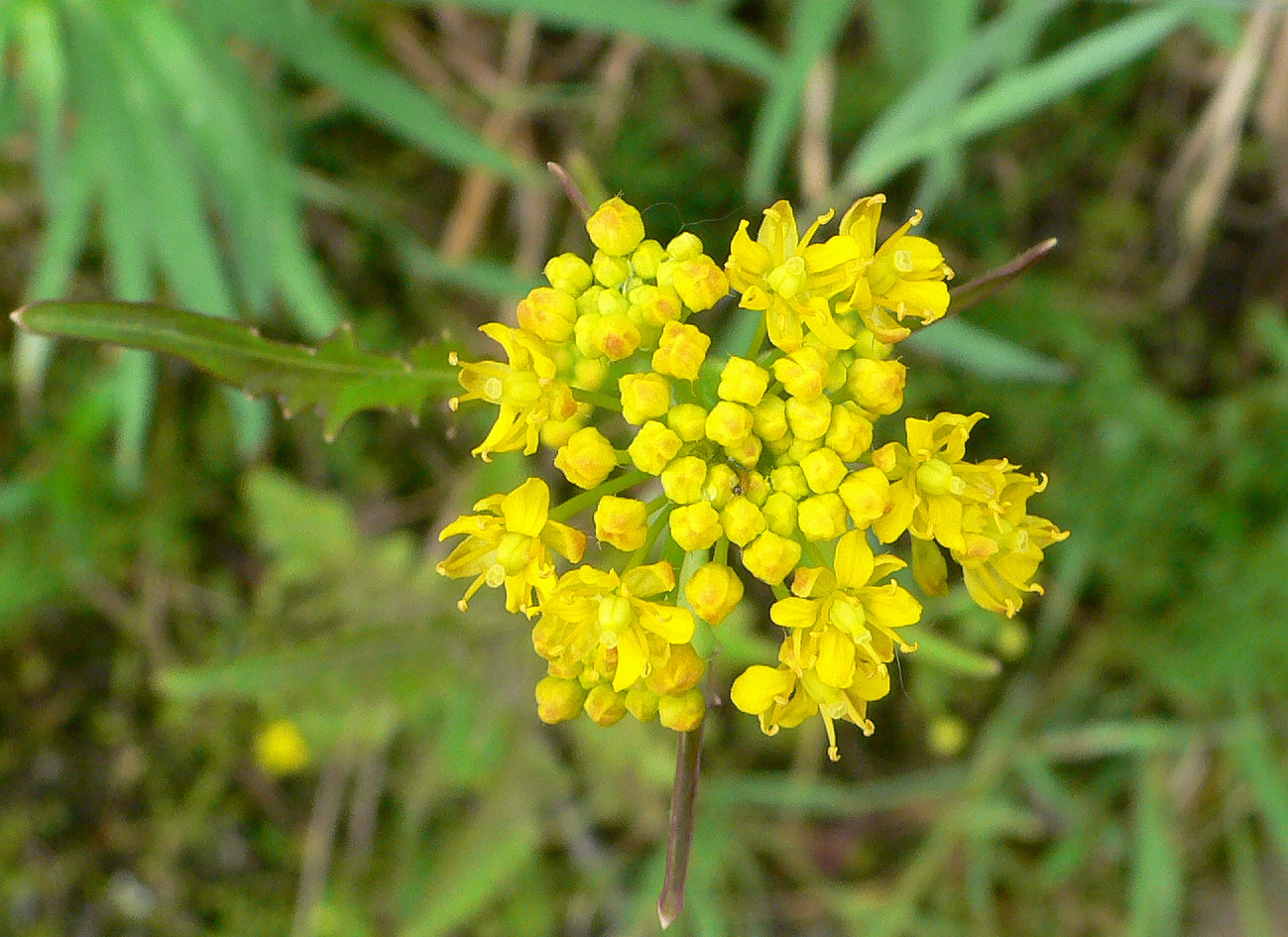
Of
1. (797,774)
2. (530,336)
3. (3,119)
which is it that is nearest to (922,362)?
(797,774)

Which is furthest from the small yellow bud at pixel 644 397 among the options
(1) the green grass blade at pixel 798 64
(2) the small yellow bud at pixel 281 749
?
(2) the small yellow bud at pixel 281 749

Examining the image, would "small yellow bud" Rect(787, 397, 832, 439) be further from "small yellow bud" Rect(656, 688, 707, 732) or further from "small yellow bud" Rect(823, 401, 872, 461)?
"small yellow bud" Rect(656, 688, 707, 732)

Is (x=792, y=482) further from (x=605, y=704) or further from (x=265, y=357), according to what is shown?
(x=265, y=357)

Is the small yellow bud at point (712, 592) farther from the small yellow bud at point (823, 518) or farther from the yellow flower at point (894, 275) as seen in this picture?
the yellow flower at point (894, 275)

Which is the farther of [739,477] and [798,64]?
[798,64]

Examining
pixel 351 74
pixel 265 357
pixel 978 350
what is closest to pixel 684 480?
pixel 265 357

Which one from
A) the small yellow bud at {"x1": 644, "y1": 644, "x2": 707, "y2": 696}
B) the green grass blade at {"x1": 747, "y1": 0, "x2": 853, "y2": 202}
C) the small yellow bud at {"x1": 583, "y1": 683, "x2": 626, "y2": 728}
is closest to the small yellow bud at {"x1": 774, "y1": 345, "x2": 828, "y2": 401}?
the small yellow bud at {"x1": 644, "y1": 644, "x2": 707, "y2": 696}
